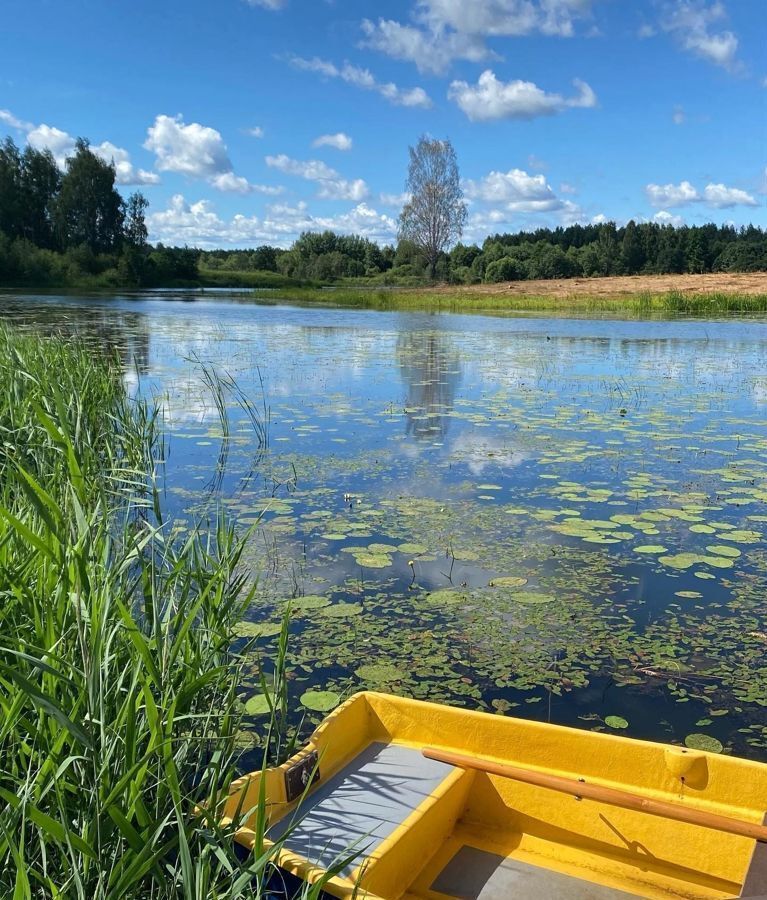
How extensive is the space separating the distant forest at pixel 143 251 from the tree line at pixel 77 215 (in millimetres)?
60

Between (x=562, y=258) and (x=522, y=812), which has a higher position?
(x=562, y=258)

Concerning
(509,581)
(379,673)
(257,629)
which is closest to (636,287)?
(509,581)

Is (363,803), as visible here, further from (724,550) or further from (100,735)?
(724,550)

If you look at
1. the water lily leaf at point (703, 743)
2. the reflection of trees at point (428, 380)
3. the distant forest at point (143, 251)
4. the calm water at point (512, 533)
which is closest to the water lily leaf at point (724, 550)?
the calm water at point (512, 533)

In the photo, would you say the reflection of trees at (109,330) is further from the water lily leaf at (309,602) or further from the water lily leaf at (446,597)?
the water lily leaf at (446,597)

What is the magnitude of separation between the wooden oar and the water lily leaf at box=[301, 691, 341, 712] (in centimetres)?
52

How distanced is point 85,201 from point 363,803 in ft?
166

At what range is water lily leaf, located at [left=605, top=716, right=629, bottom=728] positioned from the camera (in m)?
2.58

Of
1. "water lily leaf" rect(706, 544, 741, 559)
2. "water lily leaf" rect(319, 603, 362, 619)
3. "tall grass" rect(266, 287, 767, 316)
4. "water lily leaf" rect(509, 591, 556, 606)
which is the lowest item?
"water lily leaf" rect(319, 603, 362, 619)

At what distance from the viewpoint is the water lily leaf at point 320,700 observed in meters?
2.67

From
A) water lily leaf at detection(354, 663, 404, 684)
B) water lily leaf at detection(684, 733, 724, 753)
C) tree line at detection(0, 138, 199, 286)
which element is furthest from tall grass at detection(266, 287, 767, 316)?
water lily leaf at detection(684, 733, 724, 753)

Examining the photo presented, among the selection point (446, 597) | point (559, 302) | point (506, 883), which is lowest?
point (506, 883)

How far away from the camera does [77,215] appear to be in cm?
4659

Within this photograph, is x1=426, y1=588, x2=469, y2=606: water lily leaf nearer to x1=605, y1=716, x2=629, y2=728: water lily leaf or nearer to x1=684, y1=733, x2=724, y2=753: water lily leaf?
x1=605, y1=716, x2=629, y2=728: water lily leaf
